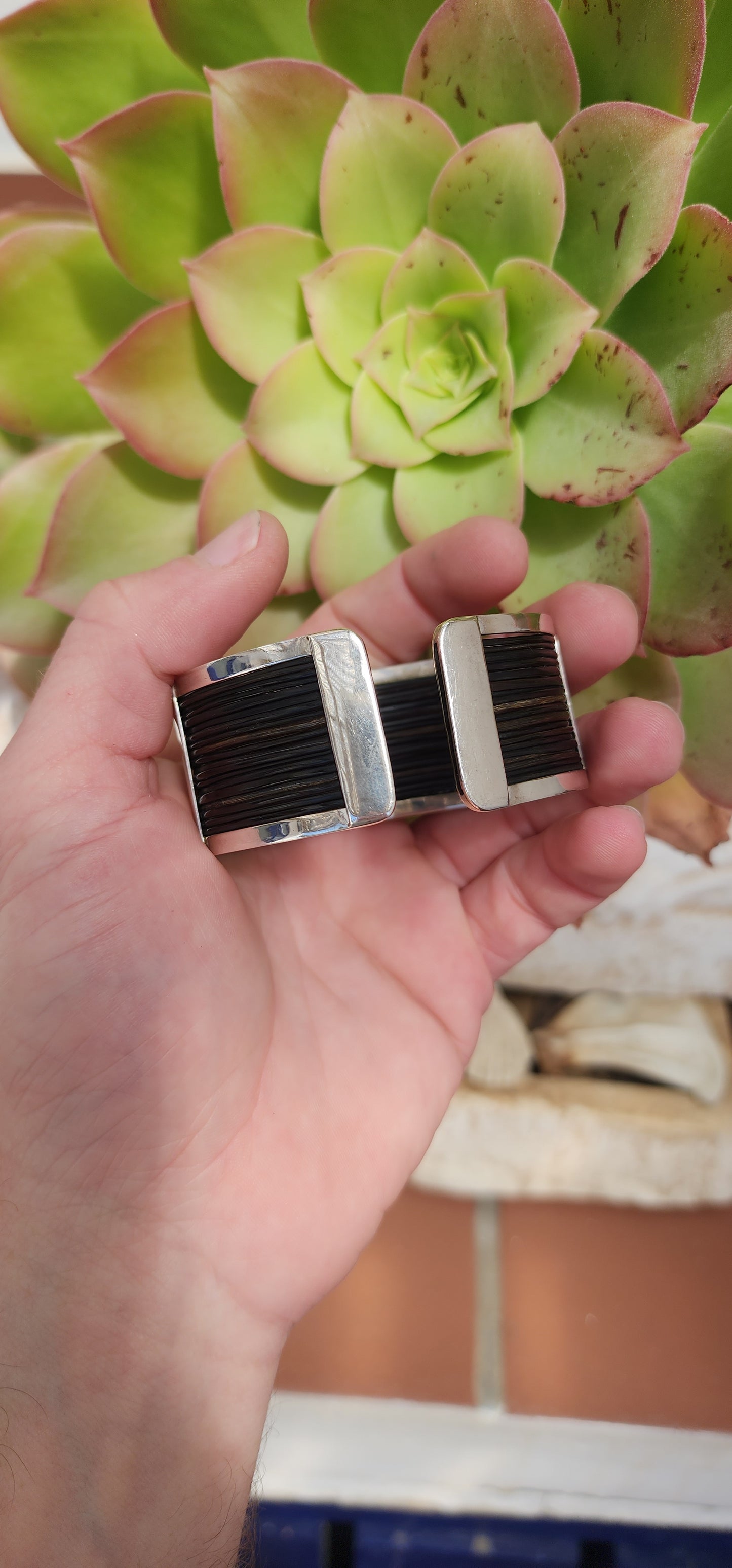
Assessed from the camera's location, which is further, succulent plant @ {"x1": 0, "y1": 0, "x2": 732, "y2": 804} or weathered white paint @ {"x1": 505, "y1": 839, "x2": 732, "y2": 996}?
weathered white paint @ {"x1": 505, "y1": 839, "x2": 732, "y2": 996}

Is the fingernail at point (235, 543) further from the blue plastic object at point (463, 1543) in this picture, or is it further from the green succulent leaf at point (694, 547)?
the blue plastic object at point (463, 1543)

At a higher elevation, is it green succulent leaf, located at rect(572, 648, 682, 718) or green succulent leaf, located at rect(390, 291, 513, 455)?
green succulent leaf, located at rect(390, 291, 513, 455)

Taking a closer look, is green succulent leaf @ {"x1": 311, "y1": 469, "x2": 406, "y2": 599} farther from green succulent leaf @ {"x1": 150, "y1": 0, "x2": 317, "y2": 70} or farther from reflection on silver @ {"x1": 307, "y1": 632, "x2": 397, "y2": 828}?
green succulent leaf @ {"x1": 150, "y1": 0, "x2": 317, "y2": 70}

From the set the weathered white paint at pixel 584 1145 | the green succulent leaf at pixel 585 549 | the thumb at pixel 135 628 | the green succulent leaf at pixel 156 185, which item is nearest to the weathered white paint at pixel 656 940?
the weathered white paint at pixel 584 1145

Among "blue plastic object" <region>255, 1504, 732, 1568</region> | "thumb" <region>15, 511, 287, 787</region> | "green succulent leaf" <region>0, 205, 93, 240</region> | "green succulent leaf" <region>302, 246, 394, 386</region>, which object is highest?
"green succulent leaf" <region>0, 205, 93, 240</region>

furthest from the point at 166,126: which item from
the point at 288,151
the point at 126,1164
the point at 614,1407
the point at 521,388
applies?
the point at 614,1407

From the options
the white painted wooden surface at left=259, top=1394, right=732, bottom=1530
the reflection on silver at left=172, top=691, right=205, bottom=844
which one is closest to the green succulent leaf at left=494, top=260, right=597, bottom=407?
the reflection on silver at left=172, top=691, right=205, bottom=844

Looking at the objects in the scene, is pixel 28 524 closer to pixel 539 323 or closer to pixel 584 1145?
pixel 539 323
